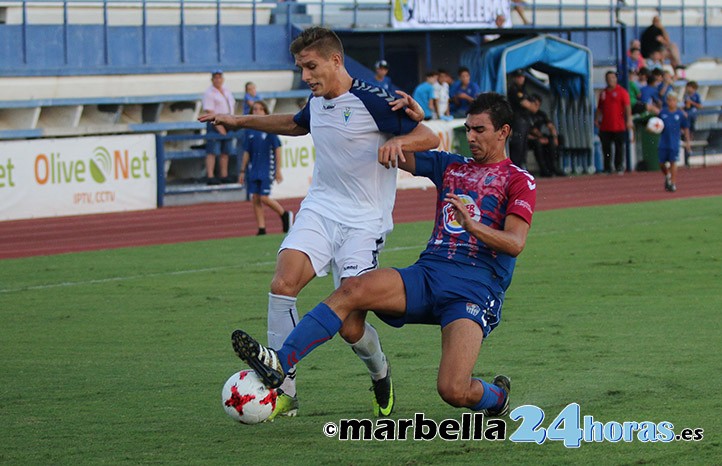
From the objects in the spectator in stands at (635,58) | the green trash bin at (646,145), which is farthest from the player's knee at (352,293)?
the spectator in stands at (635,58)

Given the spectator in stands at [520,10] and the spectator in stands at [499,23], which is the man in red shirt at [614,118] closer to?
the spectator in stands at [499,23]

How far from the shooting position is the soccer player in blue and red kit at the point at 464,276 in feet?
20.4

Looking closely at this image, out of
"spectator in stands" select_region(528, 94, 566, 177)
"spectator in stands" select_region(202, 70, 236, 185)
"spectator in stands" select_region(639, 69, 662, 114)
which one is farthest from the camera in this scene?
"spectator in stands" select_region(639, 69, 662, 114)

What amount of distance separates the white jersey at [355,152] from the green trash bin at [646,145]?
25.0m

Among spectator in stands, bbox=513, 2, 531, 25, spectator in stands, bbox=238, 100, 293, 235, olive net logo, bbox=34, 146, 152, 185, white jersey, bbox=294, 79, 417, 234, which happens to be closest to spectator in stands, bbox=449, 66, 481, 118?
spectator in stands, bbox=513, 2, 531, 25

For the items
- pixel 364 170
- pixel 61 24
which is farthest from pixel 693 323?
pixel 61 24

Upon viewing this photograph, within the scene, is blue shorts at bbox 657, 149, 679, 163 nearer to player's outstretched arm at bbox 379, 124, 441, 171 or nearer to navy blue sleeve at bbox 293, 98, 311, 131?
navy blue sleeve at bbox 293, 98, 311, 131

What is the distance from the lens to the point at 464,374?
20.4ft

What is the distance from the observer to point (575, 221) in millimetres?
18797

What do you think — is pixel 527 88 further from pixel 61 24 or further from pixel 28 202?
pixel 28 202

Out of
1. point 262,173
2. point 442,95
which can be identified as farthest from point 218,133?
point 262,173

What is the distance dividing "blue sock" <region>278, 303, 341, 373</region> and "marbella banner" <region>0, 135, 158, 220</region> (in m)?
16.1

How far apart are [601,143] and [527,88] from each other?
2607 millimetres

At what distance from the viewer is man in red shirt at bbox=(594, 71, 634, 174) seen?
30.0 m
